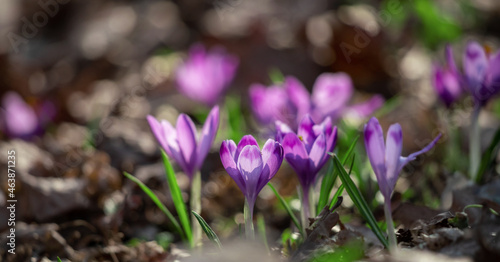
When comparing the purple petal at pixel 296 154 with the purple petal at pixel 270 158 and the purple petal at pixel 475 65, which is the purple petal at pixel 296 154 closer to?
the purple petal at pixel 270 158

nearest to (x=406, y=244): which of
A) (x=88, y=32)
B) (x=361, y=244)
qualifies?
(x=361, y=244)

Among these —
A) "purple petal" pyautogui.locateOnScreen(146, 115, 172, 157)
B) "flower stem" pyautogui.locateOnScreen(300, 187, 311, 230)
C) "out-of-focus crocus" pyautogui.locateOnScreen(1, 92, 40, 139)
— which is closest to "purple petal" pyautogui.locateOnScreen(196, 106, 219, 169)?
"purple petal" pyautogui.locateOnScreen(146, 115, 172, 157)

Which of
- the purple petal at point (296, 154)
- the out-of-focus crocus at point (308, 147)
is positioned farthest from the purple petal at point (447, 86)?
the purple petal at point (296, 154)

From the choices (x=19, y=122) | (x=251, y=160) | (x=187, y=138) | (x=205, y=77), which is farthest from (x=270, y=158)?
(x=19, y=122)

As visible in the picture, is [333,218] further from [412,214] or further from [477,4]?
[477,4]

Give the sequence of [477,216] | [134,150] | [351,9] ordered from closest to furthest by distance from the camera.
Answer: [477,216] → [134,150] → [351,9]

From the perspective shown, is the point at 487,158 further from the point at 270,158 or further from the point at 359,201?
the point at 270,158

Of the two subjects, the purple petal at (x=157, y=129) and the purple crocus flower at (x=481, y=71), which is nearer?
the purple petal at (x=157, y=129)
